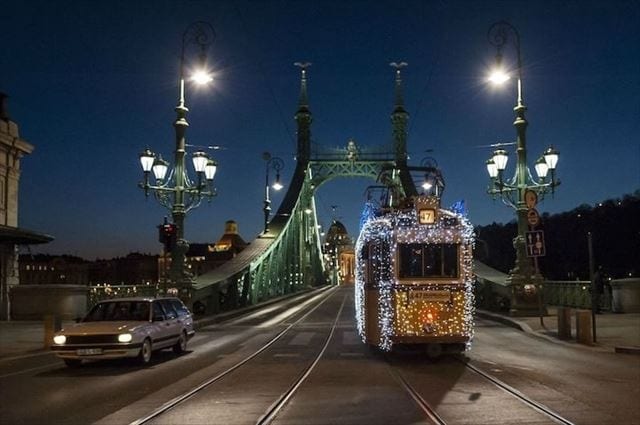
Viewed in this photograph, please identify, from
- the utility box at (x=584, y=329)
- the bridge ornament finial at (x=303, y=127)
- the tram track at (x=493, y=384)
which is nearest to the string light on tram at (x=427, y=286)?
the tram track at (x=493, y=384)

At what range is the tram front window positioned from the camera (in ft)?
53.5

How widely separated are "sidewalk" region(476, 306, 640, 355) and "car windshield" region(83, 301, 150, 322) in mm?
10836

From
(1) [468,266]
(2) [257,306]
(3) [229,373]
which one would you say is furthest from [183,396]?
(2) [257,306]

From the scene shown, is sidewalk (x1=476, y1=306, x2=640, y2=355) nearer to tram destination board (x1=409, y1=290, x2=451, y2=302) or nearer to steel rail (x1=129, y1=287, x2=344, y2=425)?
tram destination board (x1=409, y1=290, x2=451, y2=302)

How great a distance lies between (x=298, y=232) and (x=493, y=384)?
55983 mm

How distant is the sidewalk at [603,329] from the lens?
63.1 ft

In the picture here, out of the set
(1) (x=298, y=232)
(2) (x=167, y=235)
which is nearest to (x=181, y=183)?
(2) (x=167, y=235)

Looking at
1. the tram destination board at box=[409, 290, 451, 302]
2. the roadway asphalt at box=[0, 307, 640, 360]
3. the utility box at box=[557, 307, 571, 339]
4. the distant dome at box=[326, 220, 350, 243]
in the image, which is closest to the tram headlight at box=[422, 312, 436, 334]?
the tram destination board at box=[409, 290, 451, 302]

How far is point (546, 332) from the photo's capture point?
2359 cm

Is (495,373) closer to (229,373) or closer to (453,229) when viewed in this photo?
(453,229)

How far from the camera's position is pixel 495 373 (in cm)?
1449

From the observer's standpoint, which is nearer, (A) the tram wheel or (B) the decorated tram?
(B) the decorated tram

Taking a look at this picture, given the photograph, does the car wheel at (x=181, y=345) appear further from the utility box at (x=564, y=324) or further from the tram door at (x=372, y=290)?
the utility box at (x=564, y=324)

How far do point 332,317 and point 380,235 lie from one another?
63.4 feet
